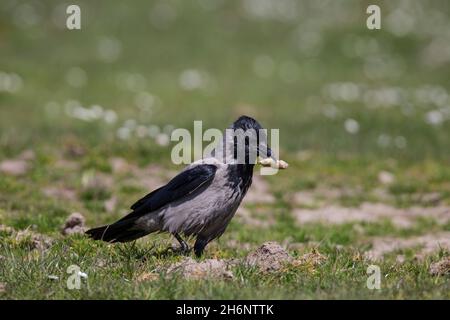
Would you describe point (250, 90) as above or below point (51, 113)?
above

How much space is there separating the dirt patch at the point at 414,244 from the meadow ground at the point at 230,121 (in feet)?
0.22

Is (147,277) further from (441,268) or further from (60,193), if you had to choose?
(60,193)

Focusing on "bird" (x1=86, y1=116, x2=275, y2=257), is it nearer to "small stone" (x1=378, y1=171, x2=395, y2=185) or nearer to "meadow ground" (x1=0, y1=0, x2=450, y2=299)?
"meadow ground" (x1=0, y1=0, x2=450, y2=299)

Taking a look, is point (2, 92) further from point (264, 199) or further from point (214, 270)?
point (214, 270)

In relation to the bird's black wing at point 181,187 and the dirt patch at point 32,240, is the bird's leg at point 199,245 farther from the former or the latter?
the dirt patch at point 32,240

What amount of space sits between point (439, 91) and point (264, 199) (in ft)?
38.6

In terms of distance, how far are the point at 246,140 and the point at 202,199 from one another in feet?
2.56

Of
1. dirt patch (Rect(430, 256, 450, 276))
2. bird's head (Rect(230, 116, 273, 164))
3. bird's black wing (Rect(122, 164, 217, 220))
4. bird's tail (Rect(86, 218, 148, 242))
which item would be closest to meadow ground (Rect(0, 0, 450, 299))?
dirt patch (Rect(430, 256, 450, 276))

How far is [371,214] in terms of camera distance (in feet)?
39.8

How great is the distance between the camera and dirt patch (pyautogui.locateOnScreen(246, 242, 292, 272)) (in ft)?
23.4

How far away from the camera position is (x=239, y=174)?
786 centimetres
